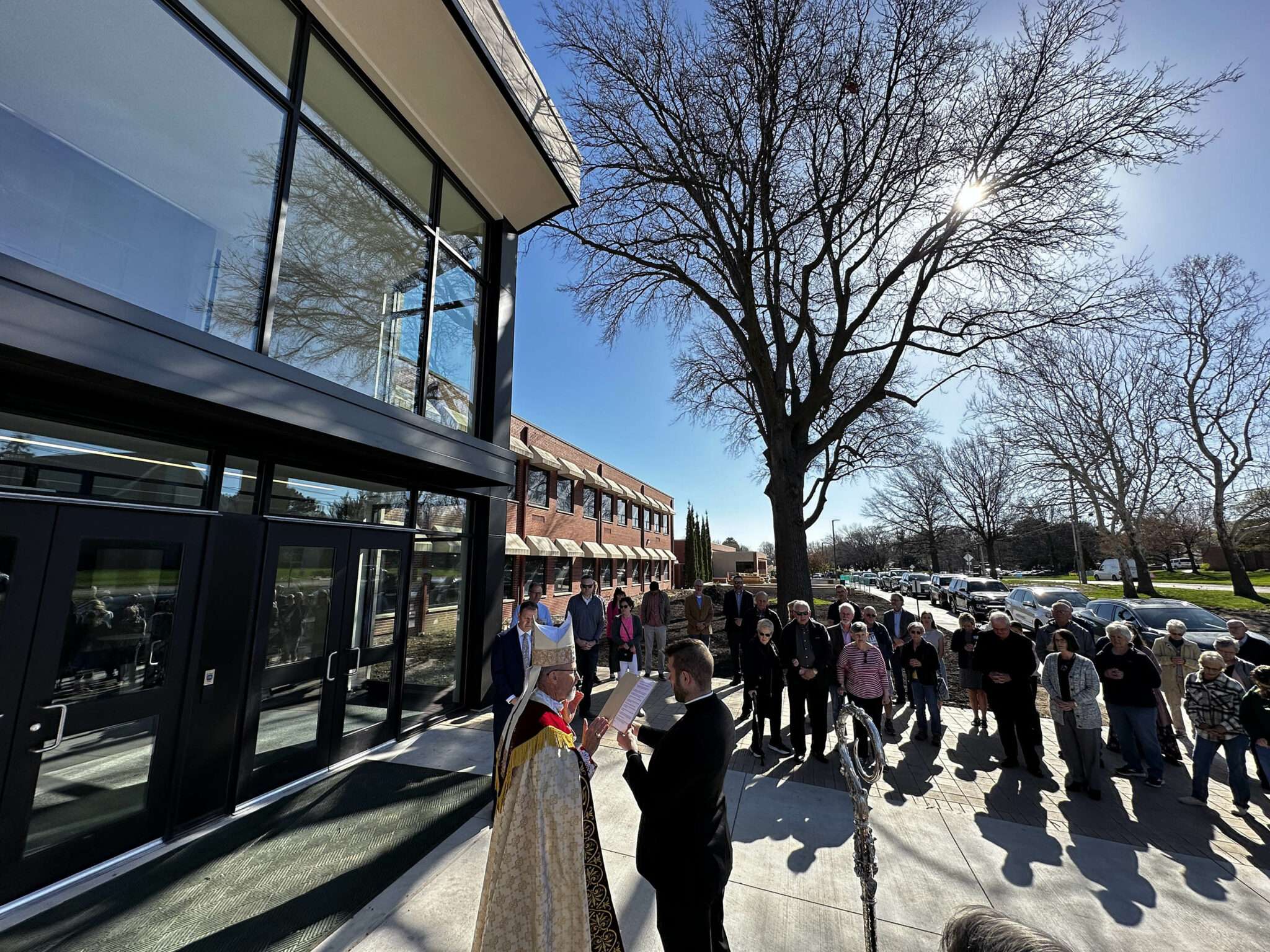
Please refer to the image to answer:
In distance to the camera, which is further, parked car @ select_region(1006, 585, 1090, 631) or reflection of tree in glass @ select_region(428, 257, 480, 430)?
parked car @ select_region(1006, 585, 1090, 631)

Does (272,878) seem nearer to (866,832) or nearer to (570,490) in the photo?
(866,832)

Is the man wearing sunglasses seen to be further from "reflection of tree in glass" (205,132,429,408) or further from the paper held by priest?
"reflection of tree in glass" (205,132,429,408)

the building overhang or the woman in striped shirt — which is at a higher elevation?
the building overhang

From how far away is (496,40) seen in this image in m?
7.11

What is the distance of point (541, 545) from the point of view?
19.3m

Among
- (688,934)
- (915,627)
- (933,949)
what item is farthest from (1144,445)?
(688,934)

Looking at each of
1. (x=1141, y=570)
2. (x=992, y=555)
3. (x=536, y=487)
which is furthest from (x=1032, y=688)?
(x=992, y=555)

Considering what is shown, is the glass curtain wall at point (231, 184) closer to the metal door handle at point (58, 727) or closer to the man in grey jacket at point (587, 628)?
the metal door handle at point (58, 727)

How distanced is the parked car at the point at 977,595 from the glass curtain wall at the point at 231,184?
71.6 feet

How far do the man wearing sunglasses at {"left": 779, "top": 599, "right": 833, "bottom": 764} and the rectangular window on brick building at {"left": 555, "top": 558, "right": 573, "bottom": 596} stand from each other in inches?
623

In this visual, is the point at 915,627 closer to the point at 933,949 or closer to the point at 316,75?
the point at 933,949

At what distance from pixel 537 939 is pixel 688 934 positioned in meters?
0.70

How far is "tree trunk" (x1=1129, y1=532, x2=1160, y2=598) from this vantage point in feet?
81.7

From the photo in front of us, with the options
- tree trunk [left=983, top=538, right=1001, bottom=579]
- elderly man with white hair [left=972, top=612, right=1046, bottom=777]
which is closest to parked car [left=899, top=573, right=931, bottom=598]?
tree trunk [left=983, top=538, right=1001, bottom=579]
